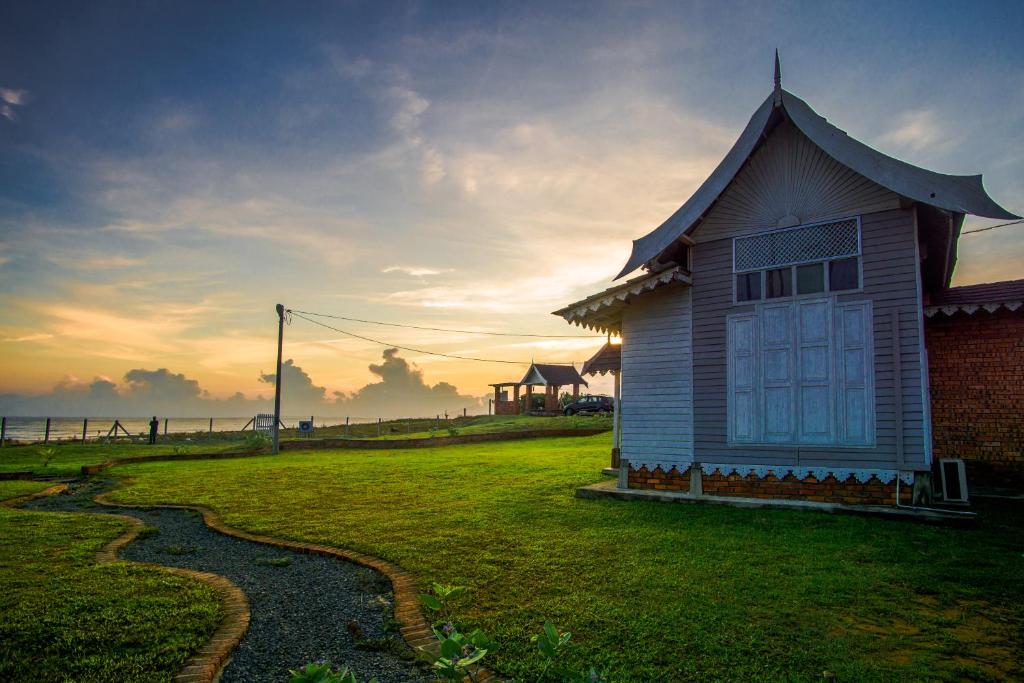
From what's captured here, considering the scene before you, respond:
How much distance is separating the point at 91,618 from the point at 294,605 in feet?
5.07

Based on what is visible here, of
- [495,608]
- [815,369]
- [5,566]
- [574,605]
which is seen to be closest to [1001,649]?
[574,605]

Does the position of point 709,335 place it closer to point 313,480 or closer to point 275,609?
point 275,609

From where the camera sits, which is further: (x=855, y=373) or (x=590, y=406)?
(x=590, y=406)

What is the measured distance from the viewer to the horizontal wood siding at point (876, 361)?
862 cm

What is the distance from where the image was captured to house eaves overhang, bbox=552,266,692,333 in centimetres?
1047

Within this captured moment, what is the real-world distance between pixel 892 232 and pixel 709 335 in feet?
10.5

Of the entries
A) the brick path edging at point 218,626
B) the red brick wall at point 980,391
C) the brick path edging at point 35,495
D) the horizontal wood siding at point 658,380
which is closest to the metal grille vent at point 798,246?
the horizontal wood siding at point 658,380

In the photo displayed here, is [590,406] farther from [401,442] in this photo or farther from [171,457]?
[171,457]

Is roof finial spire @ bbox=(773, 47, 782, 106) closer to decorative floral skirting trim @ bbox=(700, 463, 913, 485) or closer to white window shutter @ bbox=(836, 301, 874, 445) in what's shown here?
white window shutter @ bbox=(836, 301, 874, 445)

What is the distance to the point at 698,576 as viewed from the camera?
230 inches

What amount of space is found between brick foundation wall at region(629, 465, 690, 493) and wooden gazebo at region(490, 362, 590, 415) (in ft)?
116

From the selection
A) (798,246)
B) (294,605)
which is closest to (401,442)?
(798,246)

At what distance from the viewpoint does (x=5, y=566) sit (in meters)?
6.21

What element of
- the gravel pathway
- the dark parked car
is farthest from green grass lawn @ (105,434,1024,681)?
the dark parked car
